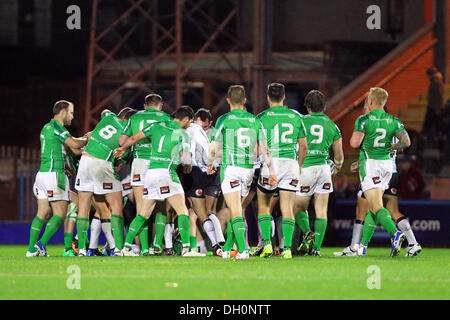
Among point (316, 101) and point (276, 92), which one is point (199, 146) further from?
point (276, 92)

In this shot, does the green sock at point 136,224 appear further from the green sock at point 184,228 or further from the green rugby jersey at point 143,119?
the green rugby jersey at point 143,119

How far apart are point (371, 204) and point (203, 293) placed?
5.43 m

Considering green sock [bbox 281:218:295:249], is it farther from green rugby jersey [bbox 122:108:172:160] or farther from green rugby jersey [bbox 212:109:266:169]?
green rugby jersey [bbox 122:108:172:160]

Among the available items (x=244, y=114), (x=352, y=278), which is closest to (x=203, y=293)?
(x=352, y=278)

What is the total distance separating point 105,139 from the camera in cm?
1596

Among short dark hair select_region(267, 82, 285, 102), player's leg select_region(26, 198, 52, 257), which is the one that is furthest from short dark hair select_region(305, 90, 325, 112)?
player's leg select_region(26, 198, 52, 257)

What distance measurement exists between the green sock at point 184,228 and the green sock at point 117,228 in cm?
111

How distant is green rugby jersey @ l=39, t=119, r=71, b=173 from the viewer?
15729mm

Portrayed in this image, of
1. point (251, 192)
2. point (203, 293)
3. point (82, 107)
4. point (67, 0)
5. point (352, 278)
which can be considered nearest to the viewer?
point (203, 293)

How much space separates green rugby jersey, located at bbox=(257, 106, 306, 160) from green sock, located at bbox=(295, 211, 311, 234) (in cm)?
108

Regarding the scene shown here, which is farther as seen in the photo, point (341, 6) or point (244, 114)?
point (341, 6)
